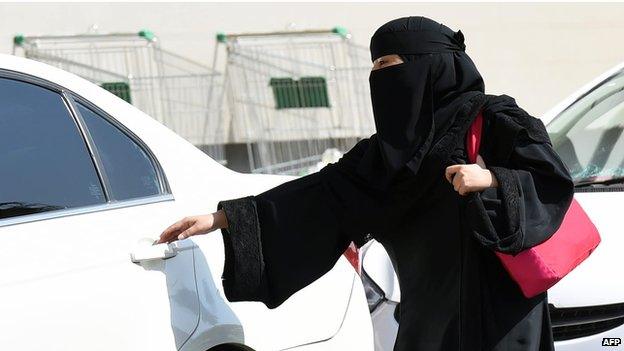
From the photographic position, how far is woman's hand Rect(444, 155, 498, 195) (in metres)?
2.78

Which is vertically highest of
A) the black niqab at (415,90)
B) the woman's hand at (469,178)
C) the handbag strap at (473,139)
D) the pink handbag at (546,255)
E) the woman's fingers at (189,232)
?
the black niqab at (415,90)

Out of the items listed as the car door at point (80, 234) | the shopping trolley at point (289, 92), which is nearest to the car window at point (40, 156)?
the car door at point (80, 234)

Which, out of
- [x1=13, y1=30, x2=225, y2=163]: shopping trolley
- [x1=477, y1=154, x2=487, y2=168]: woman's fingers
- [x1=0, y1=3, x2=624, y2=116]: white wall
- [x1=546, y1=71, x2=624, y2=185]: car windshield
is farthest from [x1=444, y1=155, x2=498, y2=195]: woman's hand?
[x1=0, y1=3, x2=624, y2=116]: white wall

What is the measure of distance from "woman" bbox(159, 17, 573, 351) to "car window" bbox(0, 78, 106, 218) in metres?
0.30

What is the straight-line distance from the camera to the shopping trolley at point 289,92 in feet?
30.7

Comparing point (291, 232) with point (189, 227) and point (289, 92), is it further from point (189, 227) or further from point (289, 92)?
point (289, 92)

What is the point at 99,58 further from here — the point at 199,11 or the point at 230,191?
the point at 230,191

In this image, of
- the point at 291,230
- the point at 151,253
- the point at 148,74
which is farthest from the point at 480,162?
the point at 148,74

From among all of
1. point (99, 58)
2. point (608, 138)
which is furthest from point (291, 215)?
point (99, 58)

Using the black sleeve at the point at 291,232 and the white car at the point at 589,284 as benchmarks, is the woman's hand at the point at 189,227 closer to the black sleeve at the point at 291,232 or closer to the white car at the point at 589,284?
the black sleeve at the point at 291,232

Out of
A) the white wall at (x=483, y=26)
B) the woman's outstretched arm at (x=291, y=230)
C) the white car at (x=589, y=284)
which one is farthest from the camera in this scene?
the white wall at (x=483, y=26)

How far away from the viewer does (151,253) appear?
314cm

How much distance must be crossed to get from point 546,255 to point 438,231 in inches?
11.0

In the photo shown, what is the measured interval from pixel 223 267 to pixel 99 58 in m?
5.93
